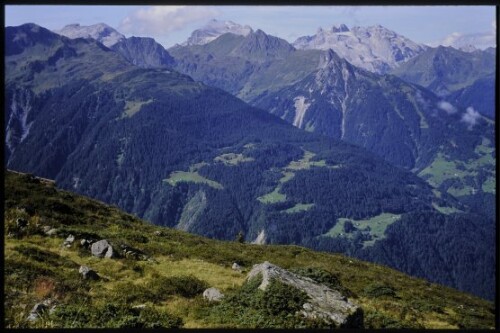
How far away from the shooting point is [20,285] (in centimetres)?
1259

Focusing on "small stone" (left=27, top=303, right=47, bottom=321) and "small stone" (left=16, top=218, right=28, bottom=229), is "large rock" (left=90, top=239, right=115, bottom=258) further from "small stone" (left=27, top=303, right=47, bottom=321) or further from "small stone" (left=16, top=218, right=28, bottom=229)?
"small stone" (left=27, top=303, right=47, bottom=321)

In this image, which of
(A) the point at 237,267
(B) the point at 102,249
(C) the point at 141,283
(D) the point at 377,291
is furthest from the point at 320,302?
(B) the point at 102,249

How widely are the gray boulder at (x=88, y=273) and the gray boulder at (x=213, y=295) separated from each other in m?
3.02

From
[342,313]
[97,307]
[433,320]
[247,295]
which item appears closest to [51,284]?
[97,307]

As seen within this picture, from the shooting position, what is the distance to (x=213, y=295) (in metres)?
13.9

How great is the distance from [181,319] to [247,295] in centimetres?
177

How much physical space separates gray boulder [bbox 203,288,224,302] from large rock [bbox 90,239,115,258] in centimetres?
422

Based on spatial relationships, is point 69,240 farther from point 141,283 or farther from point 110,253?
point 141,283

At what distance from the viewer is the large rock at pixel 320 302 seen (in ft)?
40.4

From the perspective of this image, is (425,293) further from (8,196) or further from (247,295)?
(8,196)

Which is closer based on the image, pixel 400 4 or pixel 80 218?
pixel 400 4

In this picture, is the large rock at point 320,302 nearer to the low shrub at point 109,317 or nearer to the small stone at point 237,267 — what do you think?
the low shrub at point 109,317

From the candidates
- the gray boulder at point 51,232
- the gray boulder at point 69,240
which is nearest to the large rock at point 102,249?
the gray boulder at point 69,240

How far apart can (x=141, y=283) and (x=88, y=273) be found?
1.44 m
